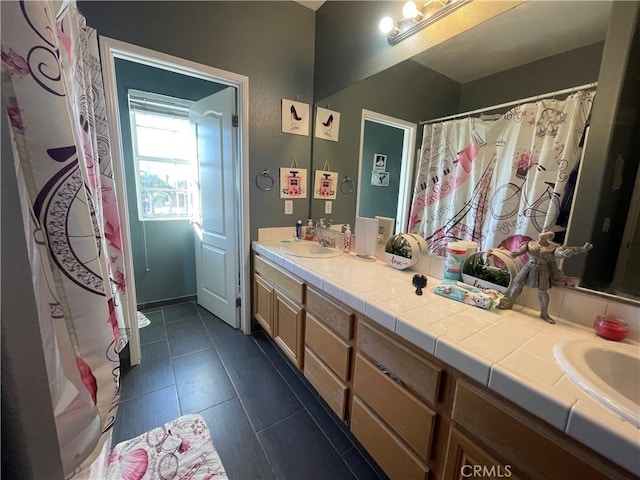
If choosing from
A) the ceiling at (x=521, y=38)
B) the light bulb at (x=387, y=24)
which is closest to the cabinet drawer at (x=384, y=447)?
the ceiling at (x=521, y=38)

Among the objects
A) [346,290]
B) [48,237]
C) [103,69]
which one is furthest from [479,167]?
[103,69]

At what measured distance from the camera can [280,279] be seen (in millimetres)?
1716

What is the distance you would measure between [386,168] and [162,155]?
2.26 meters

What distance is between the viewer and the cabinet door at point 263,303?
6.21 ft

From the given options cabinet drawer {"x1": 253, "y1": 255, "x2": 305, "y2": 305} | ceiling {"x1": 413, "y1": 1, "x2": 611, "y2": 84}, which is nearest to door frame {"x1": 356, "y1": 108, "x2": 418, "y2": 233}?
ceiling {"x1": 413, "y1": 1, "x2": 611, "y2": 84}

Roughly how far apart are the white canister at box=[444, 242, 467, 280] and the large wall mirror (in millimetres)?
354

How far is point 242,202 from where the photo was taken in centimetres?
203

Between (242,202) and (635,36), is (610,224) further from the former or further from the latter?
(242,202)

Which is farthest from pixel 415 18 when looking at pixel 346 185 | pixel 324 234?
pixel 324 234

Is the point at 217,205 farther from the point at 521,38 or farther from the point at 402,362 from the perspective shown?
the point at 521,38

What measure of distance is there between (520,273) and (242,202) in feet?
5.88

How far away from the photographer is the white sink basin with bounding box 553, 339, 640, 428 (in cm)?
65

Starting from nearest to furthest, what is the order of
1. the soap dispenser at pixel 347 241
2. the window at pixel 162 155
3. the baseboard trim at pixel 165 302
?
1. the soap dispenser at pixel 347 241
2. the window at pixel 162 155
3. the baseboard trim at pixel 165 302

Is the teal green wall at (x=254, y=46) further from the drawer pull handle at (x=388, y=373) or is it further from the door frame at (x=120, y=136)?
the drawer pull handle at (x=388, y=373)
